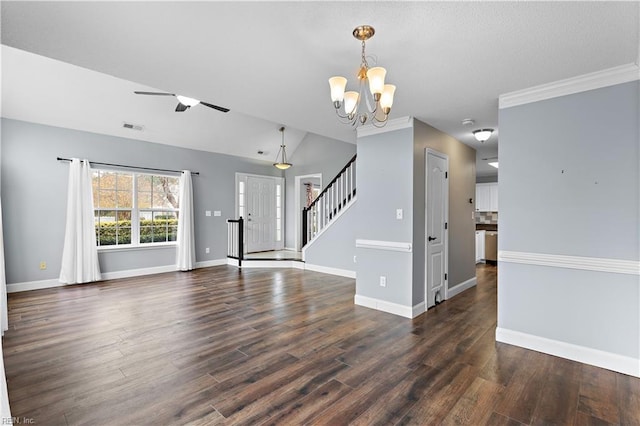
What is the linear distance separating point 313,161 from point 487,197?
5000 millimetres

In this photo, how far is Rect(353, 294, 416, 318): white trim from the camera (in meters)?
3.94

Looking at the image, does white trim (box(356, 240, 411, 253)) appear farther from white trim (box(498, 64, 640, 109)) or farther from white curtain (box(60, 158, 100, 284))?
white curtain (box(60, 158, 100, 284))

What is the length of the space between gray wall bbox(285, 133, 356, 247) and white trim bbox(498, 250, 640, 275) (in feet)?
15.9

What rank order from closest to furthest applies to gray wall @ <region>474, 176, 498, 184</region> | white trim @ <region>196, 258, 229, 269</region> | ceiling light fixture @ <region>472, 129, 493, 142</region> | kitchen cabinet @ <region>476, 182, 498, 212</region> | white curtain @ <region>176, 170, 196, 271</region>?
ceiling light fixture @ <region>472, 129, 493, 142</region>
white curtain @ <region>176, 170, 196, 271</region>
white trim @ <region>196, 258, 229, 269</region>
kitchen cabinet @ <region>476, 182, 498, 212</region>
gray wall @ <region>474, 176, 498, 184</region>

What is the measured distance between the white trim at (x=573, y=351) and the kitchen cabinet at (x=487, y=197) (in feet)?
20.5

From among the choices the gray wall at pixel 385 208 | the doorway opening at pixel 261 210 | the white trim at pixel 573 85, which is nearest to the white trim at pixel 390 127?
the gray wall at pixel 385 208

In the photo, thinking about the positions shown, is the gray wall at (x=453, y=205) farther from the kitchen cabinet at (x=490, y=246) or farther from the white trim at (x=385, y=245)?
the kitchen cabinet at (x=490, y=246)

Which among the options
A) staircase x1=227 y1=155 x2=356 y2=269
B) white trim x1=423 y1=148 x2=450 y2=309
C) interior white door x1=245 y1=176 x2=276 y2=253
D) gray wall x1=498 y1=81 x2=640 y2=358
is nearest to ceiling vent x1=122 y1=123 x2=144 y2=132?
staircase x1=227 y1=155 x2=356 y2=269

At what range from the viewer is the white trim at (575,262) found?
259 centimetres

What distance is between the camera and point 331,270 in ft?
21.4

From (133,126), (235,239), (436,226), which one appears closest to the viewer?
(436,226)

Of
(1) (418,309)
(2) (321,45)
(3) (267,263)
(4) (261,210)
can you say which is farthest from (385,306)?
(4) (261,210)

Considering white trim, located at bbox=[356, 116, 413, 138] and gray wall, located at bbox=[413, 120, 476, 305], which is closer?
white trim, located at bbox=[356, 116, 413, 138]

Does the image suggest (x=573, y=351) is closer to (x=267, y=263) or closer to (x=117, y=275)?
(x=267, y=263)
